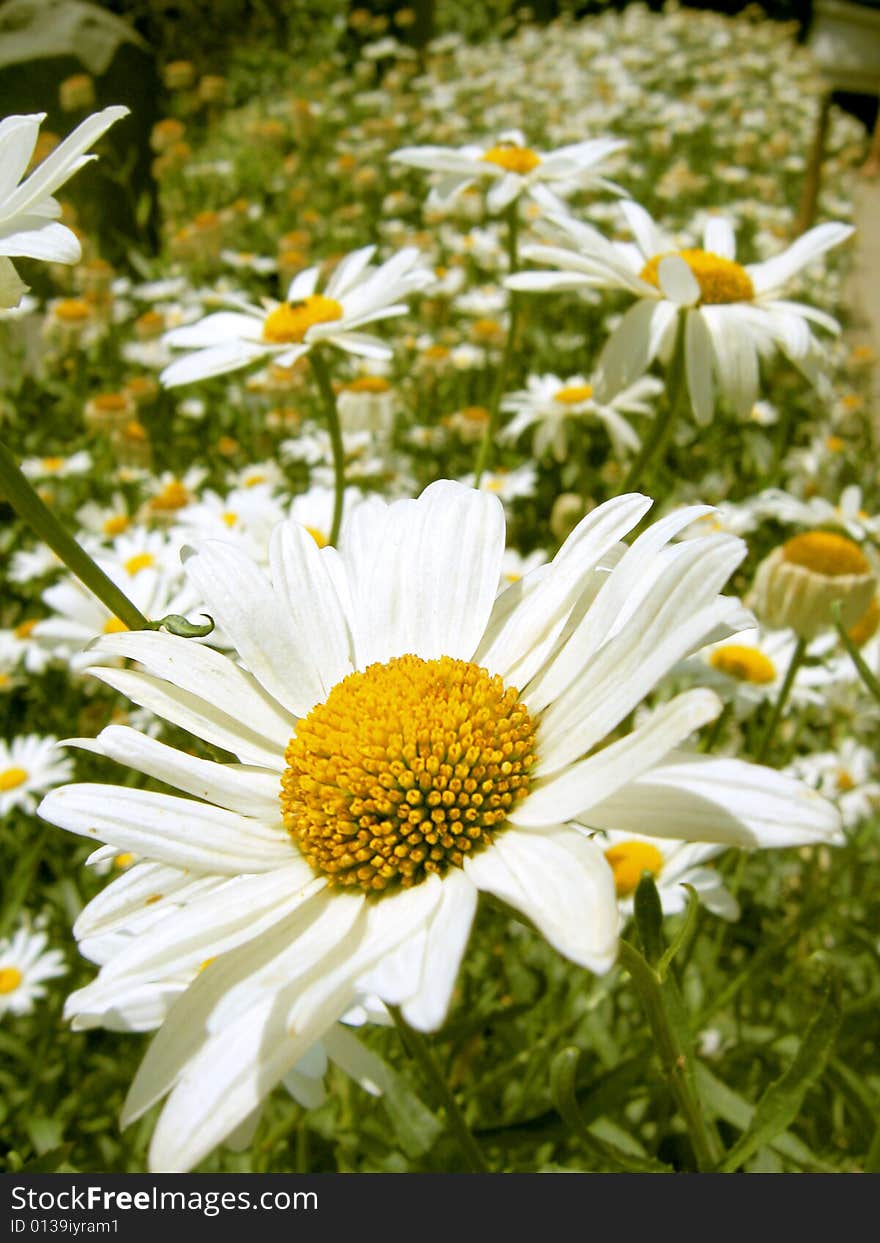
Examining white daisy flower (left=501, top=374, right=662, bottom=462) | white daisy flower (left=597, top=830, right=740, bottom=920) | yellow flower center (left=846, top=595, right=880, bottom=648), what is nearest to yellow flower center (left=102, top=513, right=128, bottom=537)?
white daisy flower (left=501, top=374, right=662, bottom=462)

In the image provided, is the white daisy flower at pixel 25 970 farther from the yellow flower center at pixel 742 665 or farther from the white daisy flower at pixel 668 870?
the yellow flower center at pixel 742 665

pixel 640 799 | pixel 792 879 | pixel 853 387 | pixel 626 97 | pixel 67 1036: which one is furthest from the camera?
pixel 626 97

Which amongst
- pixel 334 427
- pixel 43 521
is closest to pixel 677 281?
pixel 334 427

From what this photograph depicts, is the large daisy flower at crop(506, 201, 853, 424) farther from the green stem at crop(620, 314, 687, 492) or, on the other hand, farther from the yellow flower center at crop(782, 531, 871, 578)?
the yellow flower center at crop(782, 531, 871, 578)

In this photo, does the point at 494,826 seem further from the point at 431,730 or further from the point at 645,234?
the point at 645,234

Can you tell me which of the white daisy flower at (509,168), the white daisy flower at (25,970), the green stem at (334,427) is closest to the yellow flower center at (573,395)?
the white daisy flower at (509,168)

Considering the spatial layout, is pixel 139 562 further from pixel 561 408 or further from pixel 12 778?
pixel 561 408

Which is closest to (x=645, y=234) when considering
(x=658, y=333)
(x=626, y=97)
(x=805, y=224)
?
(x=658, y=333)
